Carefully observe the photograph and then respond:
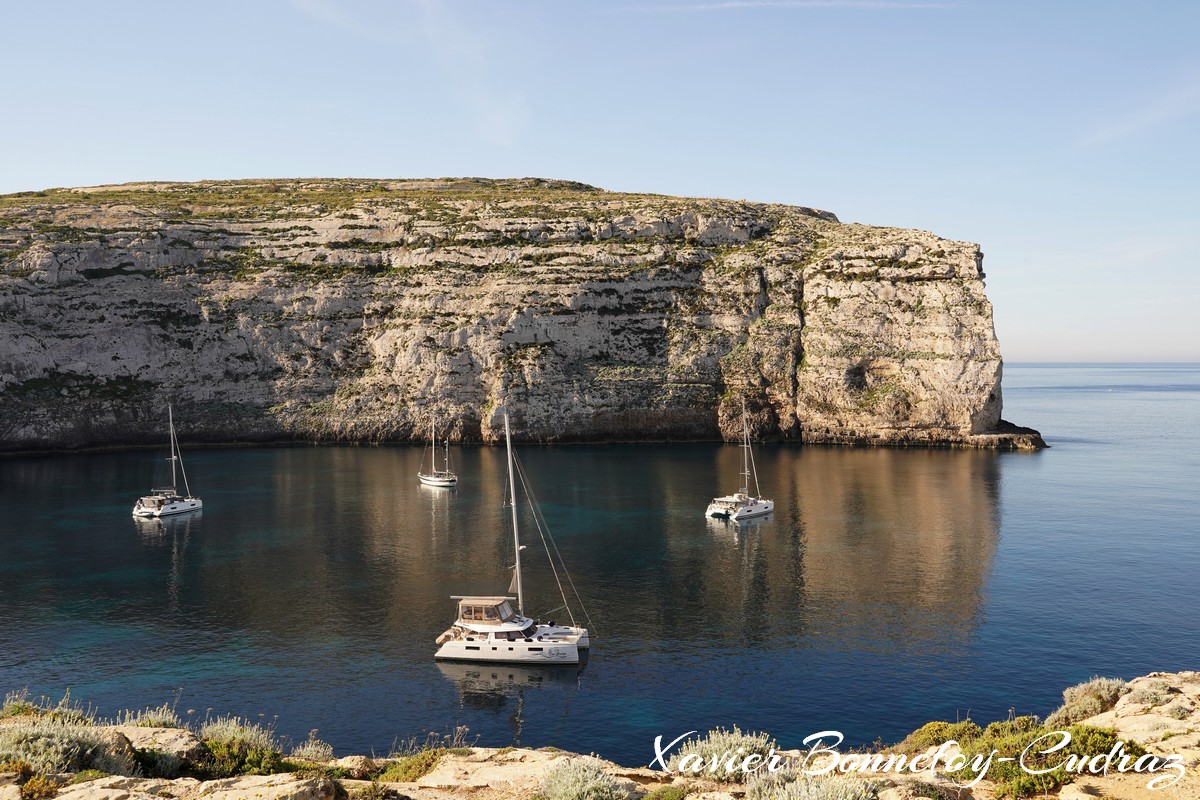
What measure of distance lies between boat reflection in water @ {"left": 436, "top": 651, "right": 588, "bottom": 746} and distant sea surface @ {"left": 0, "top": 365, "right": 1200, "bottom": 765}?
0.17m

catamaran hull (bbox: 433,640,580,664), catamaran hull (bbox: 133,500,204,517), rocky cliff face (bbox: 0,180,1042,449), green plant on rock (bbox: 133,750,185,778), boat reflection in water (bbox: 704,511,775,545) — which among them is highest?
rocky cliff face (bbox: 0,180,1042,449)

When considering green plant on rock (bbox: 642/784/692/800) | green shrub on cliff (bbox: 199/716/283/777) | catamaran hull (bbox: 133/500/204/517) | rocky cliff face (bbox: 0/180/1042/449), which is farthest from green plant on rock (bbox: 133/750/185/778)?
rocky cliff face (bbox: 0/180/1042/449)

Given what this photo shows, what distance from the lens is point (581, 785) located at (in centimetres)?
1939

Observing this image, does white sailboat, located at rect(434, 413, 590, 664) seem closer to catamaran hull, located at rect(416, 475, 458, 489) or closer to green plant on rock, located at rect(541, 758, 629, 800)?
green plant on rock, located at rect(541, 758, 629, 800)

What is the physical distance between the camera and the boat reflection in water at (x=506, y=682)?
3869cm

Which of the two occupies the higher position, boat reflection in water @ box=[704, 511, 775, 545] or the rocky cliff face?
the rocky cliff face

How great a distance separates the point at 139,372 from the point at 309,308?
30.0m

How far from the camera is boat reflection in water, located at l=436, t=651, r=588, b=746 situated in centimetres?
3869

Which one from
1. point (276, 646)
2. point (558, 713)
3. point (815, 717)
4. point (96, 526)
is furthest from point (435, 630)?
point (96, 526)

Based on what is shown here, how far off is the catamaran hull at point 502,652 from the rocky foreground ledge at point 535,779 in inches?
678

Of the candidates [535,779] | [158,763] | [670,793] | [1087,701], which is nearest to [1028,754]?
[1087,701]

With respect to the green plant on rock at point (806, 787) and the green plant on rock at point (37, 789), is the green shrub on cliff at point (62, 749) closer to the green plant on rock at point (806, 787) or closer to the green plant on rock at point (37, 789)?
the green plant on rock at point (37, 789)

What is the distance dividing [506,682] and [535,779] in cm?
2035

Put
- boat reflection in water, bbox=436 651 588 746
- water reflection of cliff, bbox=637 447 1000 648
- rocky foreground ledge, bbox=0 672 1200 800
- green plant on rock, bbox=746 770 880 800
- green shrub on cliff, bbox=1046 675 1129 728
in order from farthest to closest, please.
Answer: water reflection of cliff, bbox=637 447 1000 648
boat reflection in water, bbox=436 651 588 746
green shrub on cliff, bbox=1046 675 1129 728
rocky foreground ledge, bbox=0 672 1200 800
green plant on rock, bbox=746 770 880 800
